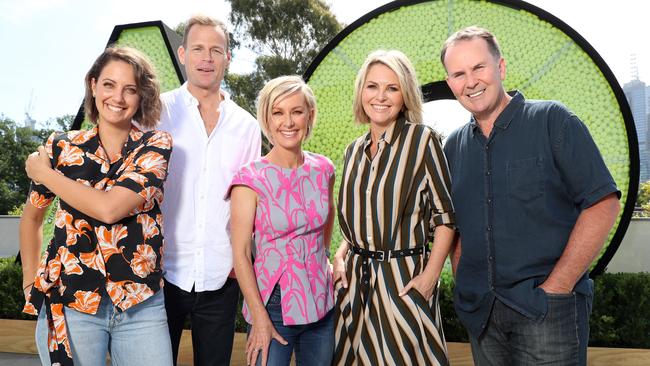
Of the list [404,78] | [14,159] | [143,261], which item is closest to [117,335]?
Result: [143,261]

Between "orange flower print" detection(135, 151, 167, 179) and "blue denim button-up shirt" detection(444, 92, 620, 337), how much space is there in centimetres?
122

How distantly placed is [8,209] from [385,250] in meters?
36.3

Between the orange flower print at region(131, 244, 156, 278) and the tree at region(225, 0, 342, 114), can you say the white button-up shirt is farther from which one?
the tree at region(225, 0, 342, 114)

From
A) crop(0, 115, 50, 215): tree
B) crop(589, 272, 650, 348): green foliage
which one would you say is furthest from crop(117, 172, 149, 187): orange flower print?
crop(0, 115, 50, 215): tree

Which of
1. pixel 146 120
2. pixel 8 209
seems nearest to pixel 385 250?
pixel 146 120

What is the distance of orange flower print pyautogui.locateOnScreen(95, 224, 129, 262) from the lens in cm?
203

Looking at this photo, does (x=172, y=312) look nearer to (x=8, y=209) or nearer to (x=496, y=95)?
(x=496, y=95)

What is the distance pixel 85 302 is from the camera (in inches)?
77.3

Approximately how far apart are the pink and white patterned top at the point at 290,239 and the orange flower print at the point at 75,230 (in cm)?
60

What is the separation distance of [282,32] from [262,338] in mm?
21105

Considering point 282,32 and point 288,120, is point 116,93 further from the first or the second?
point 282,32

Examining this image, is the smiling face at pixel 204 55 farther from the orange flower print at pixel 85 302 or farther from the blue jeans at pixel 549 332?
the blue jeans at pixel 549 332

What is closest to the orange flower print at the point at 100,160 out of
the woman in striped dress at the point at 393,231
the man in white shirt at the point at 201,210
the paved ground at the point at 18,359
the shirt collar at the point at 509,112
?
the man in white shirt at the point at 201,210

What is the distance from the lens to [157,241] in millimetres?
2143
